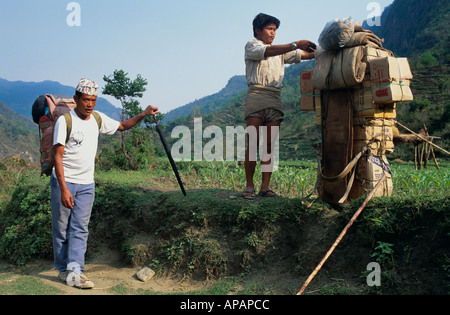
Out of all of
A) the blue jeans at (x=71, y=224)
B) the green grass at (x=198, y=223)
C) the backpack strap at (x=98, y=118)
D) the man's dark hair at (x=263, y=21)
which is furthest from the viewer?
the man's dark hair at (x=263, y=21)

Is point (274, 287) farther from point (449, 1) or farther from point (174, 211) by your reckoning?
point (449, 1)

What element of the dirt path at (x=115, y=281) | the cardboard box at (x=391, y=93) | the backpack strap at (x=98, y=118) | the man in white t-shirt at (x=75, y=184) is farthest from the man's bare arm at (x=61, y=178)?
the cardboard box at (x=391, y=93)

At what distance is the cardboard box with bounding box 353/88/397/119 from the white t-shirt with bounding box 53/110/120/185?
9.20ft

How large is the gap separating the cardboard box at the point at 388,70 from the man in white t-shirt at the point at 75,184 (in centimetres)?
285

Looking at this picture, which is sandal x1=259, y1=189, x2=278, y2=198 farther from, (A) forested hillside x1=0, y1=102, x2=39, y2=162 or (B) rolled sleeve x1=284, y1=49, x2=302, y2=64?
(A) forested hillside x1=0, y1=102, x2=39, y2=162

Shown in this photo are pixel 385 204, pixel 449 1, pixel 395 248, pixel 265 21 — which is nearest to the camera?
pixel 395 248

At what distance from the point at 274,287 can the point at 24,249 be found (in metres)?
3.83

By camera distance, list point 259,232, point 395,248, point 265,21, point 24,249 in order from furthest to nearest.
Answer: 1. point 24,249
2. point 265,21
3. point 259,232
4. point 395,248

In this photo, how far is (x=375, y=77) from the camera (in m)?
3.38

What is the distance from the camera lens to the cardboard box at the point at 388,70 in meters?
3.27

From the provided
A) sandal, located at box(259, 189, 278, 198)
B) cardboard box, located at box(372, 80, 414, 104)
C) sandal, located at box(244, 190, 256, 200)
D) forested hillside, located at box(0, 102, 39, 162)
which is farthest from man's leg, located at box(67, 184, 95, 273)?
forested hillside, located at box(0, 102, 39, 162)

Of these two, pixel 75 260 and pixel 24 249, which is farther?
pixel 24 249

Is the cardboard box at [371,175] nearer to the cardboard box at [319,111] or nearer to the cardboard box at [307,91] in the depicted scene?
the cardboard box at [319,111]
